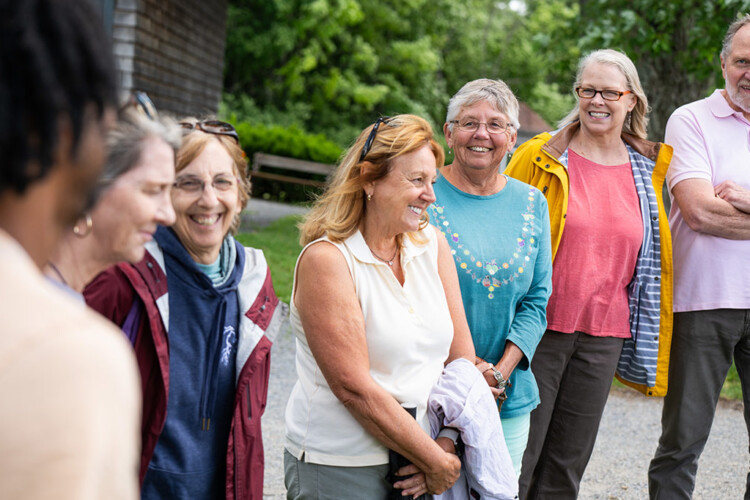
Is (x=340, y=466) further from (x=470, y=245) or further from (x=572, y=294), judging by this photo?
(x=572, y=294)

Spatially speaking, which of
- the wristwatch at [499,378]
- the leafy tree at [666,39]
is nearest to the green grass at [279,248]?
the leafy tree at [666,39]

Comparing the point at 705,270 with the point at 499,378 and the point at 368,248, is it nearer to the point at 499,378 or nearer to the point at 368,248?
the point at 499,378

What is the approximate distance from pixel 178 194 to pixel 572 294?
6.42 feet

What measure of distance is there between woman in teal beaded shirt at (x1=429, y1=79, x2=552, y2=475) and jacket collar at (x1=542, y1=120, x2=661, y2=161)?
0.33 m

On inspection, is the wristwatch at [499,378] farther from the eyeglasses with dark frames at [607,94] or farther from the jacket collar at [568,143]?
the eyeglasses with dark frames at [607,94]

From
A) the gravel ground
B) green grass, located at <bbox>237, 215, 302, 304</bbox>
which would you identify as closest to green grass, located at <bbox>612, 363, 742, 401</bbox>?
Answer: the gravel ground

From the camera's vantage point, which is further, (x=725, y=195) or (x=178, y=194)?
(x=725, y=195)

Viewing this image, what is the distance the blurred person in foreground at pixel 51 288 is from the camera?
0.72 meters

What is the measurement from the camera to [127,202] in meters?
1.45

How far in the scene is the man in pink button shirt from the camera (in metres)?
3.58

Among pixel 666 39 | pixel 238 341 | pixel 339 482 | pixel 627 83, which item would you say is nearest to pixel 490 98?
pixel 627 83

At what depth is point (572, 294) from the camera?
3.44 meters

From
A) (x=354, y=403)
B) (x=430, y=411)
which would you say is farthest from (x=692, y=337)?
(x=354, y=403)

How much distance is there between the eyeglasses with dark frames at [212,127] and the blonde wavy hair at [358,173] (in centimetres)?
47
